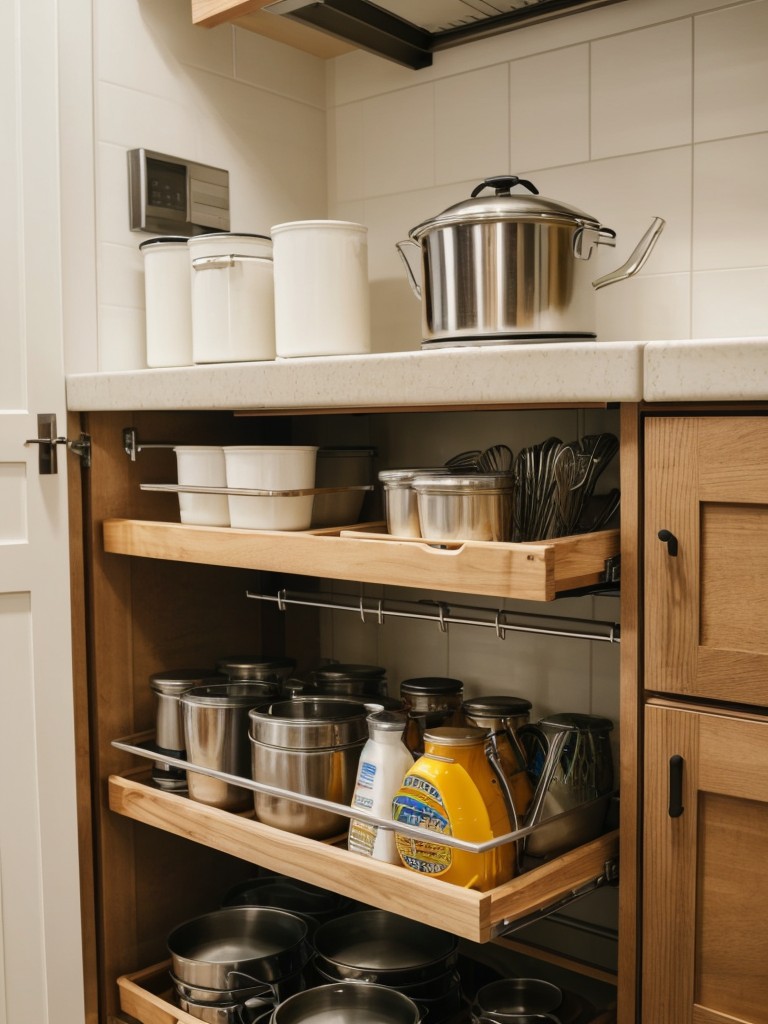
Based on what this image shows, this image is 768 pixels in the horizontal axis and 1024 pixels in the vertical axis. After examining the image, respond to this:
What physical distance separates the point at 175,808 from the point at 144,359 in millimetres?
775

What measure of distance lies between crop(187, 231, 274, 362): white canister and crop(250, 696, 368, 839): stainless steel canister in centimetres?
59

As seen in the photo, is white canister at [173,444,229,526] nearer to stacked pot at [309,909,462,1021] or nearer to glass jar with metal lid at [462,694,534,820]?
glass jar with metal lid at [462,694,534,820]

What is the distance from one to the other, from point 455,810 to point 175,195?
3.82 ft

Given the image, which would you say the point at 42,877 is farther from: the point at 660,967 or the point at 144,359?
the point at 660,967

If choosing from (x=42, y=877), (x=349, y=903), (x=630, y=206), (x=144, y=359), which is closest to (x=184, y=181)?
(x=144, y=359)

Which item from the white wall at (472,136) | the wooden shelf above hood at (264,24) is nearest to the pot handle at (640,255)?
the white wall at (472,136)

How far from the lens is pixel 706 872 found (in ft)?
3.71

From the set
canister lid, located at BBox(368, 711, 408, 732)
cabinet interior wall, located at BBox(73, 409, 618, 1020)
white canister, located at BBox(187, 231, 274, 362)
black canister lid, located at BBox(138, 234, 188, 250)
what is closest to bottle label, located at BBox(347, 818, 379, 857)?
canister lid, located at BBox(368, 711, 408, 732)

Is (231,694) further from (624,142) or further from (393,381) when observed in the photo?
(624,142)

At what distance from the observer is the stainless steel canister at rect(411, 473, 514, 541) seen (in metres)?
1.27

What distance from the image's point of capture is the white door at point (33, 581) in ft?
5.29

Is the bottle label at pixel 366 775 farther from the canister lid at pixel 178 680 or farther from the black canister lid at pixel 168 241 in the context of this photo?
the black canister lid at pixel 168 241

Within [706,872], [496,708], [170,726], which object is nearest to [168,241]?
[170,726]

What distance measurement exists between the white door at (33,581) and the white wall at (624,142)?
640 millimetres
